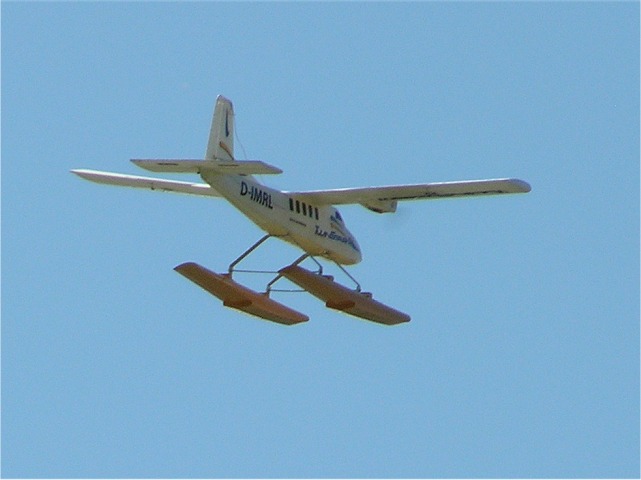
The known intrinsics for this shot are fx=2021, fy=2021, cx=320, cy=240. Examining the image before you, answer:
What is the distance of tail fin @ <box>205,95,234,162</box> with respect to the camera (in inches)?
1186

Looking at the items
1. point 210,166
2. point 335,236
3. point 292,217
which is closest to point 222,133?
point 210,166

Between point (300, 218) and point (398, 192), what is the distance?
5.43 feet

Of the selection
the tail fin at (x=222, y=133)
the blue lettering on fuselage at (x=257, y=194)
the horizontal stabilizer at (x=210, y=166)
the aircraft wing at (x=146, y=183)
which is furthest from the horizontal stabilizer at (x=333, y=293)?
the horizontal stabilizer at (x=210, y=166)

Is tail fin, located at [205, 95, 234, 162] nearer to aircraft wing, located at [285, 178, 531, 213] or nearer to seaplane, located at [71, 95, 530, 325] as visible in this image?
seaplane, located at [71, 95, 530, 325]

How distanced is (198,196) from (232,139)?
3273mm

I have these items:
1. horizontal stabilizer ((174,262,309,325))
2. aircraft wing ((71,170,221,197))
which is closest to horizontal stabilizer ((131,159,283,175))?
horizontal stabilizer ((174,262,309,325))

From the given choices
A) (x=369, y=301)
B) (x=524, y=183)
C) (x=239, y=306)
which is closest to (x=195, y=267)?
(x=239, y=306)

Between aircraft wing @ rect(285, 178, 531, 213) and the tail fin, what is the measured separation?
1.72 metres

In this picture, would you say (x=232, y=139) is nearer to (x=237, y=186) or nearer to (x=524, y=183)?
(x=237, y=186)

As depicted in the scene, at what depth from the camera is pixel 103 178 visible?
112 ft

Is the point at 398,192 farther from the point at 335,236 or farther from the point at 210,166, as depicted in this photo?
the point at 210,166


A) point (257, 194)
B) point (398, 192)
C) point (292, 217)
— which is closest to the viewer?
point (257, 194)

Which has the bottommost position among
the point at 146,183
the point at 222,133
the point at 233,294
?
the point at 233,294

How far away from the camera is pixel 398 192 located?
3228 centimetres
